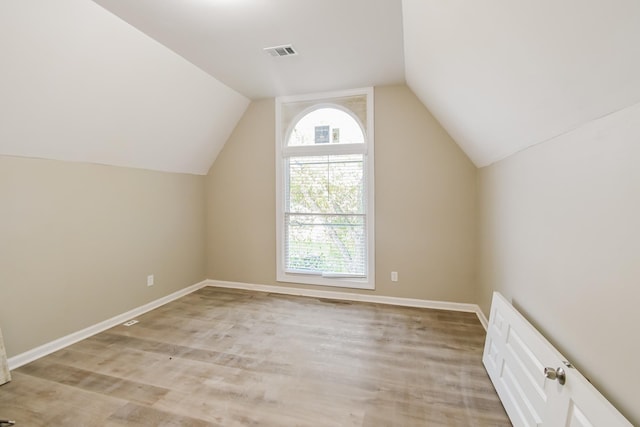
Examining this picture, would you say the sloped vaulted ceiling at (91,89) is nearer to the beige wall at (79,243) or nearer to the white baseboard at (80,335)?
the beige wall at (79,243)

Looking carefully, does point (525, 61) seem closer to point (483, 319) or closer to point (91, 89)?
point (483, 319)

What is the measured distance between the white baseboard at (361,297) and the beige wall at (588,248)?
56.8 inches

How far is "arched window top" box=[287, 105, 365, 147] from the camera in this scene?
3.87 m

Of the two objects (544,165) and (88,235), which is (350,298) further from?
(88,235)

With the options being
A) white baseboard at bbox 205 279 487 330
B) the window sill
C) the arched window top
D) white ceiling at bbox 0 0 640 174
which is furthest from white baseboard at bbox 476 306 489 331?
the arched window top

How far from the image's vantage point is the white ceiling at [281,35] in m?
2.12

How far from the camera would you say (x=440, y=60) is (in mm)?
2242

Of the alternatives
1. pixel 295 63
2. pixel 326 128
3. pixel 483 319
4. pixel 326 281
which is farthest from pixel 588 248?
pixel 326 128

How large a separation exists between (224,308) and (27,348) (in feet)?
5.62

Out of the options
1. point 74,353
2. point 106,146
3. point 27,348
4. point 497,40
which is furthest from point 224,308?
point 497,40

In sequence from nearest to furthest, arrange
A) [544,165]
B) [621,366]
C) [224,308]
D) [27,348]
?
1. [621,366]
2. [544,165]
3. [27,348]
4. [224,308]

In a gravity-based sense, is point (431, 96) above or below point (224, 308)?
above

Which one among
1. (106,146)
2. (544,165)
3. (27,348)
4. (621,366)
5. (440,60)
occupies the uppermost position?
(440,60)

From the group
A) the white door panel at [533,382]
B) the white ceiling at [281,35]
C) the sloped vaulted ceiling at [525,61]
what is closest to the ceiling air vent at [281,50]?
the white ceiling at [281,35]
